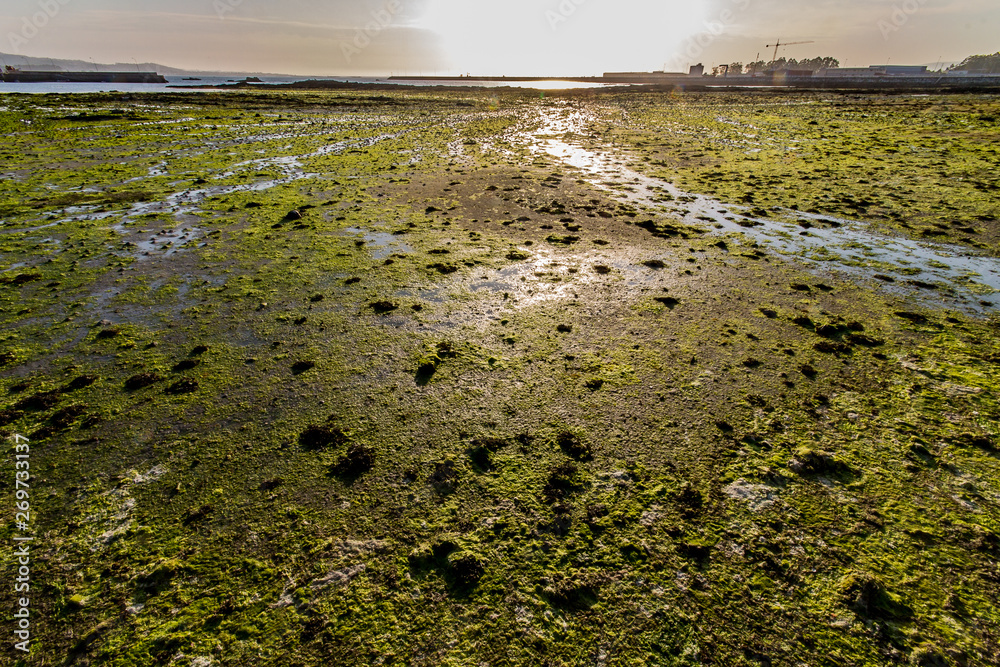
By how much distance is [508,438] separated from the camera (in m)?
4.34

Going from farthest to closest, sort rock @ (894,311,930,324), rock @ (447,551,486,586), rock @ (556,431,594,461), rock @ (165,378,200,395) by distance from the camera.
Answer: rock @ (894,311,930,324)
rock @ (165,378,200,395)
rock @ (556,431,594,461)
rock @ (447,551,486,586)

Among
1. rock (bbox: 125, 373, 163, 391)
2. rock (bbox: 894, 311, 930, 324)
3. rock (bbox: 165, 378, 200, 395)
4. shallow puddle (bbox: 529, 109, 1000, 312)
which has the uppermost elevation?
shallow puddle (bbox: 529, 109, 1000, 312)

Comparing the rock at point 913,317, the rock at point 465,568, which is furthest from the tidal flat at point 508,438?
the rock at point 913,317

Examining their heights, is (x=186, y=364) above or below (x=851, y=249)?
below

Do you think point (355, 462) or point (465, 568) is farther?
point (355, 462)

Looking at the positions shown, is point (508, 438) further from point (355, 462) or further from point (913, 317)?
point (913, 317)

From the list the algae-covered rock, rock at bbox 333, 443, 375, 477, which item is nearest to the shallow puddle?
the algae-covered rock

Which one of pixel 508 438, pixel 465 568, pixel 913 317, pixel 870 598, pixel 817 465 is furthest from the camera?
pixel 913 317

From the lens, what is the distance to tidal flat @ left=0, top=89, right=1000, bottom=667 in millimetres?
2824

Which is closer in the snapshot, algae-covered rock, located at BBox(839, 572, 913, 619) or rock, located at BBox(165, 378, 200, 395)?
algae-covered rock, located at BBox(839, 572, 913, 619)

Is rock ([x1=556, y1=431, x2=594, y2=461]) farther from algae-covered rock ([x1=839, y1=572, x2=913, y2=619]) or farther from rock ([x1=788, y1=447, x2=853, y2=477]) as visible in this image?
algae-covered rock ([x1=839, y1=572, x2=913, y2=619])

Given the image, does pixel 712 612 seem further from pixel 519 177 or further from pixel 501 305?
pixel 519 177

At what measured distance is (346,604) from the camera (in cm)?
291

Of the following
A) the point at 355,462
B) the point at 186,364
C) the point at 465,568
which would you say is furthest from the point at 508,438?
the point at 186,364
